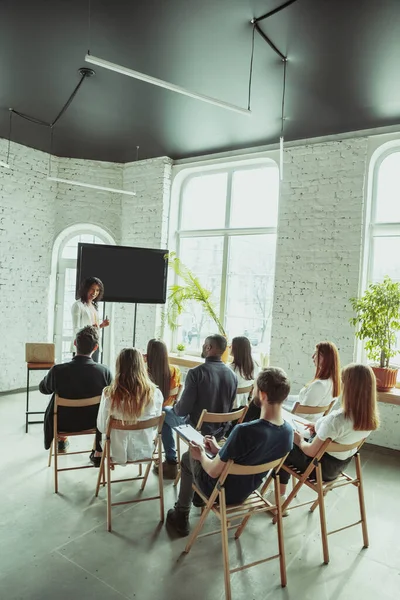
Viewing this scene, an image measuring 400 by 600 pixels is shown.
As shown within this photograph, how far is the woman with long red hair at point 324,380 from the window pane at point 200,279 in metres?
3.17

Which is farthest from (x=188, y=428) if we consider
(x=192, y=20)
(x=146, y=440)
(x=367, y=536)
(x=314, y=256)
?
(x=314, y=256)

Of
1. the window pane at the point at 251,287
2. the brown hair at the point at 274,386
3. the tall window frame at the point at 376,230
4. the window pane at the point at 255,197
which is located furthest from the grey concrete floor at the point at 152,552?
the window pane at the point at 255,197

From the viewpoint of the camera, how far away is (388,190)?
5254mm

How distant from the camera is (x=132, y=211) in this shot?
702 centimetres

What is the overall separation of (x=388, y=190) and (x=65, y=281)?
4.89 metres

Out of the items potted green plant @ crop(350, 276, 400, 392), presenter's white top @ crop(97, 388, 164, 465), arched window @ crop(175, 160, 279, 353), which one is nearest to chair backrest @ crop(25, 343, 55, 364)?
presenter's white top @ crop(97, 388, 164, 465)

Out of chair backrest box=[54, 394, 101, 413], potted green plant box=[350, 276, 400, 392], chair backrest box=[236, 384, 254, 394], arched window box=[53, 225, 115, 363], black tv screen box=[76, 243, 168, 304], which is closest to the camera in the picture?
chair backrest box=[54, 394, 101, 413]

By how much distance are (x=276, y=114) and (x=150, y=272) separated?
2591 millimetres

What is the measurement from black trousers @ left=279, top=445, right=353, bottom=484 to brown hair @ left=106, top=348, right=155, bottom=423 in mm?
1051

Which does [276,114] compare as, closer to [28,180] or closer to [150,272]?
[150,272]

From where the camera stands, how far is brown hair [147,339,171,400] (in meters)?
3.60

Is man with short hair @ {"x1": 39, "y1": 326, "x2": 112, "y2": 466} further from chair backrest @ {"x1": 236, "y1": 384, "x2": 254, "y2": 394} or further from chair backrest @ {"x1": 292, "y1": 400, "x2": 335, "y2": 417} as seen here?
chair backrest @ {"x1": 292, "y1": 400, "x2": 335, "y2": 417}

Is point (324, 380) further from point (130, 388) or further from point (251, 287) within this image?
point (251, 287)

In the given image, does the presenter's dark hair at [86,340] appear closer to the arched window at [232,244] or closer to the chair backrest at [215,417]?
the chair backrest at [215,417]
